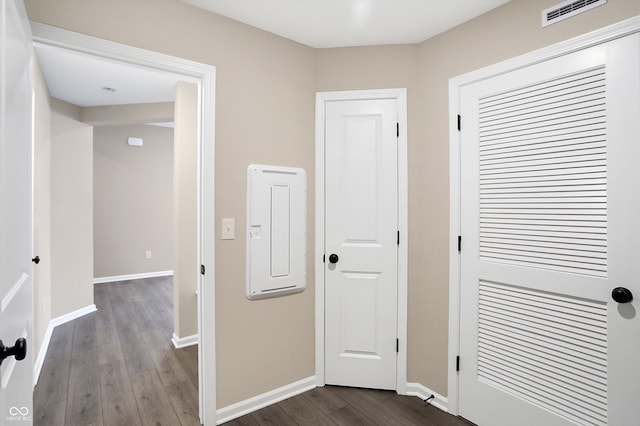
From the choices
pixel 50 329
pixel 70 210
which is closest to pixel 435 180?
pixel 50 329

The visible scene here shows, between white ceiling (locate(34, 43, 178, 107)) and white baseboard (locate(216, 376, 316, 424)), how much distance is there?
2.58 metres

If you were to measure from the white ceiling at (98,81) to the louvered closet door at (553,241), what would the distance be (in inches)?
105

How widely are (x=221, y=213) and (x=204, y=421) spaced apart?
126 centimetres

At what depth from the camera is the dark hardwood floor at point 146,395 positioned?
2.12 metres

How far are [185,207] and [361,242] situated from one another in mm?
1846

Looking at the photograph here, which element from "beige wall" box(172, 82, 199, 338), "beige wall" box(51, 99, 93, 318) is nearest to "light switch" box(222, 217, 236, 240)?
"beige wall" box(172, 82, 199, 338)

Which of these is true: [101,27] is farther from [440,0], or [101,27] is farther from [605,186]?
[605,186]

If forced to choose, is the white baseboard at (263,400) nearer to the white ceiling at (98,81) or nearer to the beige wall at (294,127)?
the beige wall at (294,127)

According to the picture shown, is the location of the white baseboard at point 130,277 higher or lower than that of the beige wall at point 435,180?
lower

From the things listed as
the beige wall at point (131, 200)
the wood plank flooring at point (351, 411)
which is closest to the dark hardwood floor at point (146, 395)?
the wood plank flooring at point (351, 411)

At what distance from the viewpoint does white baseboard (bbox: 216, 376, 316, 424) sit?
211 cm

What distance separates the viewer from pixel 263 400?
226 centimetres

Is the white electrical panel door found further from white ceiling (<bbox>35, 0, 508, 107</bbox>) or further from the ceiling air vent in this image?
the ceiling air vent

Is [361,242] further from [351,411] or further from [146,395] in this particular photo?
[146,395]
